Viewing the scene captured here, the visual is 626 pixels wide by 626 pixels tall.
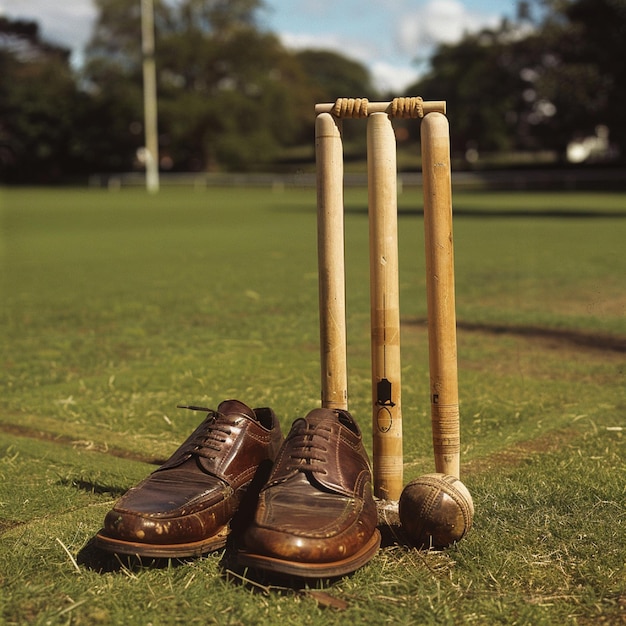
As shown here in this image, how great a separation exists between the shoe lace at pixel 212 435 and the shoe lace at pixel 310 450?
0.26m

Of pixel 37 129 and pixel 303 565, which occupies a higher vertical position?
pixel 37 129

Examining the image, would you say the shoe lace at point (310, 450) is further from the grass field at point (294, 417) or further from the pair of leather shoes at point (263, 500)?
the grass field at point (294, 417)

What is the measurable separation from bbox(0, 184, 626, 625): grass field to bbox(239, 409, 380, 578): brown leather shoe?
100mm

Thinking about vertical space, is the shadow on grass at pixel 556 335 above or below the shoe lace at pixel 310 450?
below

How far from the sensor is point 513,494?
3941 millimetres

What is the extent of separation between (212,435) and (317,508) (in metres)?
0.58

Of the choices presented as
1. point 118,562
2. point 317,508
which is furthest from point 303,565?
point 118,562

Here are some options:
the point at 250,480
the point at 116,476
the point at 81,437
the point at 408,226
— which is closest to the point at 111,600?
the point at 250,480

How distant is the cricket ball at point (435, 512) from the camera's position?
332 cm

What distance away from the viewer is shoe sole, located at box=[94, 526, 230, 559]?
3117 mm

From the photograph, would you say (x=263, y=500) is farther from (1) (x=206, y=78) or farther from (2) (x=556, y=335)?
(1) (x=206, y=78)

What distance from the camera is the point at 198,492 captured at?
3328mm

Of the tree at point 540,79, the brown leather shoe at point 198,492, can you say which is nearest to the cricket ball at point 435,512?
the brown leather shoe at point 198,492

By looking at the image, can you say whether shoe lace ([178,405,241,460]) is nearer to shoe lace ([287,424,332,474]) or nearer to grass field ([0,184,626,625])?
shoe lace ([287,424,332,474])
